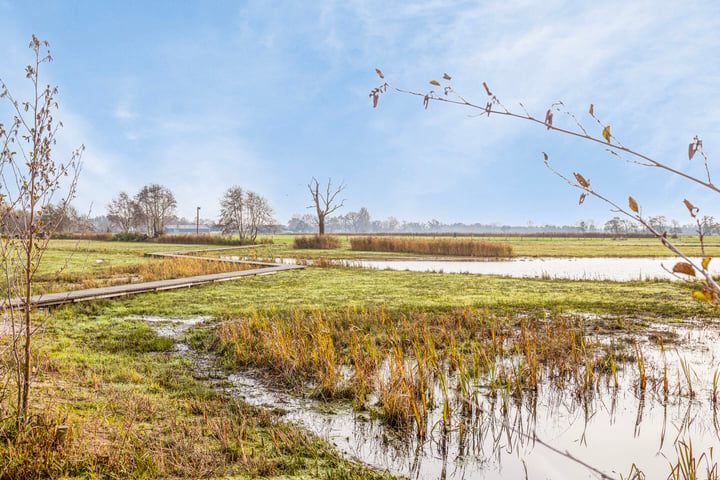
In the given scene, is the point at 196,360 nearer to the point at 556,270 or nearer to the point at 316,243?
the point at 556,270

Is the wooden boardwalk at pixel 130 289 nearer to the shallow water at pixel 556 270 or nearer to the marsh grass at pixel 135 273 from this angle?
the marsh grass at pixel 135 273

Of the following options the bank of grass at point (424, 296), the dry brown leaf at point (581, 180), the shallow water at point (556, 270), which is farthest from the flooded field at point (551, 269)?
the dry brown leaf at point (581, 180)

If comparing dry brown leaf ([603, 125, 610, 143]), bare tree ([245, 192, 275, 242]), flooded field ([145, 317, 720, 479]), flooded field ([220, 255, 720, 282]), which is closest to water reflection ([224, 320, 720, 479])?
flooded field ([145, 317, 720, 479])

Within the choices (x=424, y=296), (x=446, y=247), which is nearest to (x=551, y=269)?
(x=446, y=247)

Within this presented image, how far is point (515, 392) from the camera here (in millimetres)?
5094

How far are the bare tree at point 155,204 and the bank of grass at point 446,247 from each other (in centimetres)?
4081

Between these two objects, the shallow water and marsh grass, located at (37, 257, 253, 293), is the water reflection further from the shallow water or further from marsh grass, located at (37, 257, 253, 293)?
the shallow water

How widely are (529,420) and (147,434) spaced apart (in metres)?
3.55

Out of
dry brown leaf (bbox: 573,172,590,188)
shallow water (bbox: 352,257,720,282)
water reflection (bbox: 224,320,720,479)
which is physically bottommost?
water reflection (bbox: 224,320,720,479)

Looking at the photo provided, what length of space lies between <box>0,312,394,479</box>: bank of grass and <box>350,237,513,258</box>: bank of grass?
29.2 meters

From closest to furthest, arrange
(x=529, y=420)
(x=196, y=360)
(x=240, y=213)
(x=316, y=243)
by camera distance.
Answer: (x=529, y=420), (x=196, y=360), (x=316, y=243), (x=240, y=213)

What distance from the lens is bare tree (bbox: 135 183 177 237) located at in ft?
219

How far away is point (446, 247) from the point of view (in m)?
33.9

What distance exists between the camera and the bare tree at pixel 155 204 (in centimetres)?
6675
